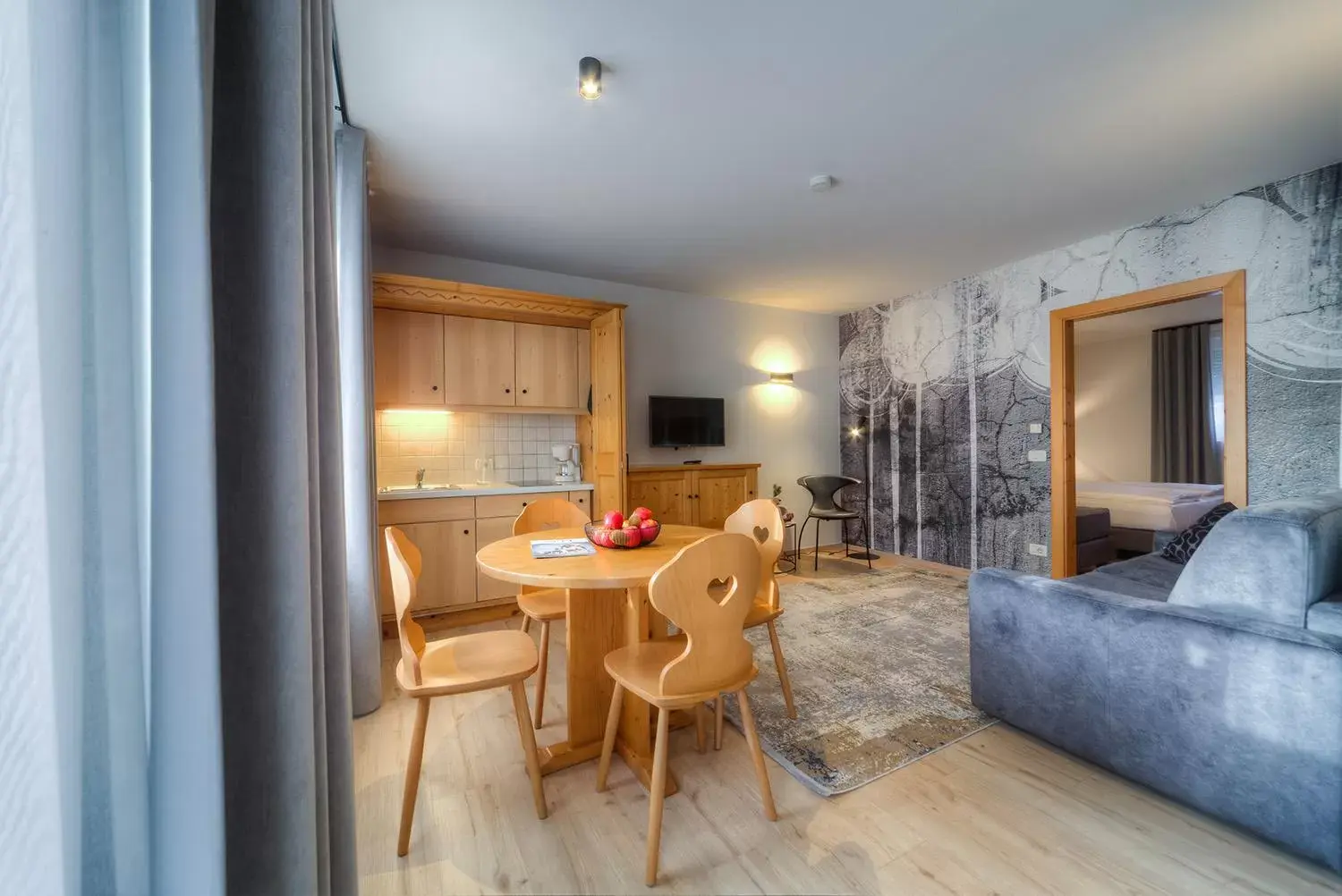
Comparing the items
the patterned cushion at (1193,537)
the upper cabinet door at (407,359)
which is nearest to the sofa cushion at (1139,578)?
the patterned cushion at (1193,537)

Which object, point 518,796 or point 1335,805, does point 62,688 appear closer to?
point 518,796

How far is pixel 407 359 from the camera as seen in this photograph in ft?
12.4

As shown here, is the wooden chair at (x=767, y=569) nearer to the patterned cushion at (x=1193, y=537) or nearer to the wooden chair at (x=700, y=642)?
the wooden chair at (x=700, y=642)

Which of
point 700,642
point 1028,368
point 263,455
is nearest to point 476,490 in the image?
point 700,642

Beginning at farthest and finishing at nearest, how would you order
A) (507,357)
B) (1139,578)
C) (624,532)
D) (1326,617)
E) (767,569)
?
(507,357) → (1139,578) → (767,569) → (624,532) → (1326,617)

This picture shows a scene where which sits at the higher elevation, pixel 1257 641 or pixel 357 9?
pixel 357 9

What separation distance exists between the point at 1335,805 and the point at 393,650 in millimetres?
4036

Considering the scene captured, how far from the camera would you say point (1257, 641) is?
1.59 m

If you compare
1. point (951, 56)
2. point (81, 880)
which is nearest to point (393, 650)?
point (81, 880)

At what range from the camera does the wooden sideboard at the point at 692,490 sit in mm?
4645

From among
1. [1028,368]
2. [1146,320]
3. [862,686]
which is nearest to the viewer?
[862,686]

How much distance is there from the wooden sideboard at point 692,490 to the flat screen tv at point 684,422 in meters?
0.35

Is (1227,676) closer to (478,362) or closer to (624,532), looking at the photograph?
(624,532)

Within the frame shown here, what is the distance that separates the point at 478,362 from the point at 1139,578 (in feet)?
14.1
